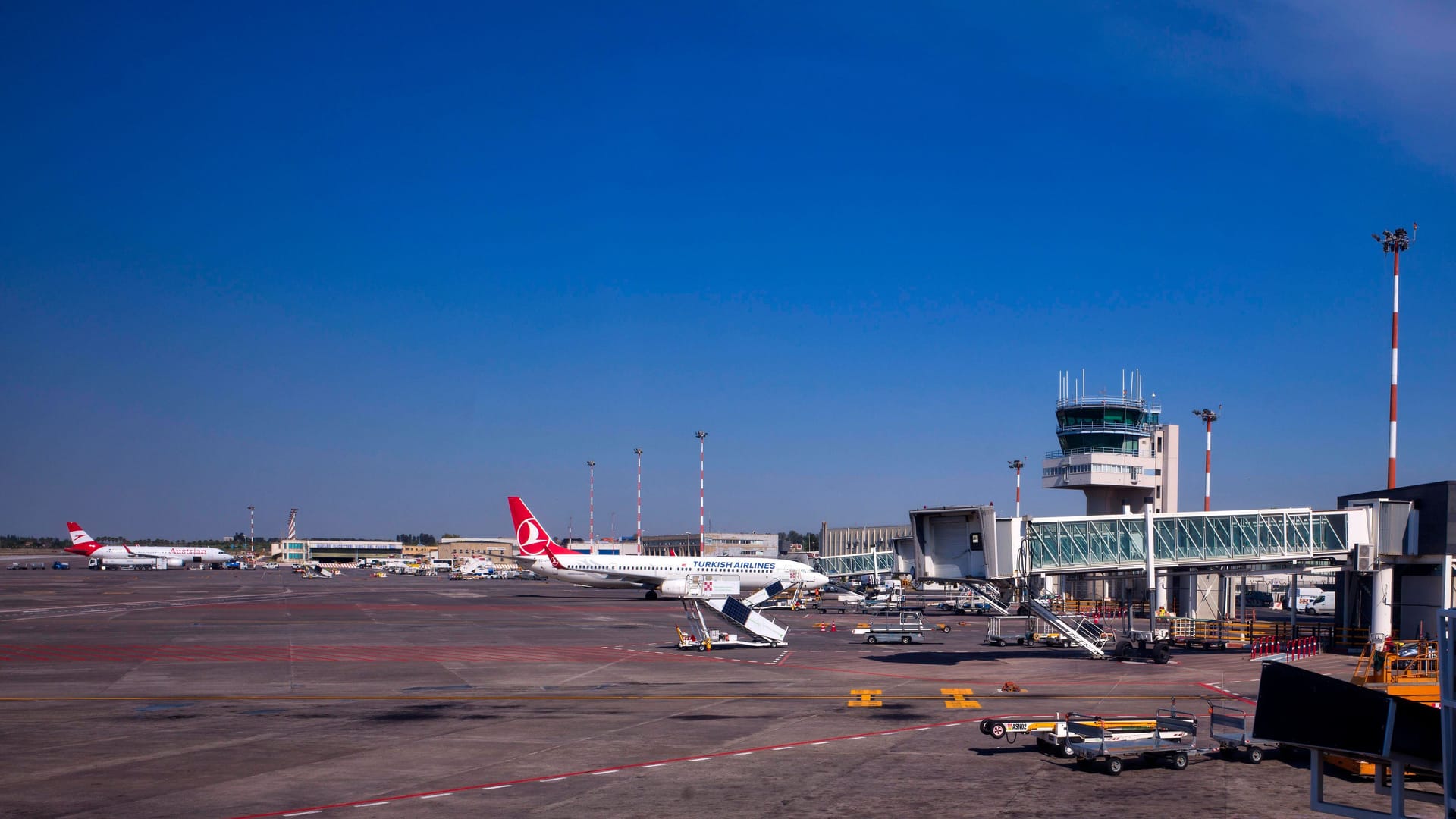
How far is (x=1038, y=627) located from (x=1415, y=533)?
18.4m

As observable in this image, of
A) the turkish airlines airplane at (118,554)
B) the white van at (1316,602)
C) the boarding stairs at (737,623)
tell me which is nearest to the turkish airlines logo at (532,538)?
the boarding stairs at (737,623)

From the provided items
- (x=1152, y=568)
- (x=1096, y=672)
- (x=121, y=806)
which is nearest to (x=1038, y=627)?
(x=1152, y=568)

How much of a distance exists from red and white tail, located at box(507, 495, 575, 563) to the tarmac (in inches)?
Answer: 1681

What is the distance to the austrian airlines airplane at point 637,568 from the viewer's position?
9738 cm

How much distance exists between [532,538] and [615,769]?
265 ft

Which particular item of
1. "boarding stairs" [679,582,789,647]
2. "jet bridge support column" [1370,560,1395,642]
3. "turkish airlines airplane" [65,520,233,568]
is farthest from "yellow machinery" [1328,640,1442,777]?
"turkish airlines airplane" [65,520,233,568]

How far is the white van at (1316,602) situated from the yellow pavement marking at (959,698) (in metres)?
71.4

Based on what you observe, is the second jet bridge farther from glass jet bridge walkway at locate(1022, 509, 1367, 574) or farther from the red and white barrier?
the red and white barrier

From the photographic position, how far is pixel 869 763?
71.7 feet

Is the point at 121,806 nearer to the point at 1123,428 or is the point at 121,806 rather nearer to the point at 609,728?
the point at 609,728

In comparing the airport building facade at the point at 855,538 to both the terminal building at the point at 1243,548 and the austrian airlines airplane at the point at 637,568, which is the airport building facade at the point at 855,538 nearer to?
the austrian airlines airplane at the point at 637,568

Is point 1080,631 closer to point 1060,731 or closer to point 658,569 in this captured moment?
point 1060,731

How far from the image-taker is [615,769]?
21219 millimetres

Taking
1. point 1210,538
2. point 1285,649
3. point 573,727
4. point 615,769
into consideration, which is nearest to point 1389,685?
point 615,769
